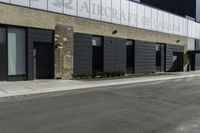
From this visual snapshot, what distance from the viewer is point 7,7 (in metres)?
20.2

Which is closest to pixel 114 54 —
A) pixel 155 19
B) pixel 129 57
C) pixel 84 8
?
pixel 129 57

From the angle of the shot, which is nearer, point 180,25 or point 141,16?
point 141,16

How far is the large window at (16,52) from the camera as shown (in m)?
20.8

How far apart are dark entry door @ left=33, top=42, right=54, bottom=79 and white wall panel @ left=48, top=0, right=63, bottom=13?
2545 millimetres

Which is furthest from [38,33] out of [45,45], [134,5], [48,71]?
[134,5]

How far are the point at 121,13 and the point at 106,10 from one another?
2445 mm

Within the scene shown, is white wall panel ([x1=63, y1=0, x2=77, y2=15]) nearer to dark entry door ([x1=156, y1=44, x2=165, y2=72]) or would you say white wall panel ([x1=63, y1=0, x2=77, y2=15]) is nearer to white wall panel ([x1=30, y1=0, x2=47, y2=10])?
white wall panel ([x1=30, y1=0, x2=47, y2=10])

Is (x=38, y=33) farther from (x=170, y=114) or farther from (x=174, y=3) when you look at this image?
(x=174, y=3)

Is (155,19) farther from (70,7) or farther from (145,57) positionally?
(70,7)

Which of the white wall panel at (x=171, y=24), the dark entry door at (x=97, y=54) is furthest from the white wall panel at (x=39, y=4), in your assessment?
the white wall panel at (x=171, y=24)

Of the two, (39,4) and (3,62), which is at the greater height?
(39,4)

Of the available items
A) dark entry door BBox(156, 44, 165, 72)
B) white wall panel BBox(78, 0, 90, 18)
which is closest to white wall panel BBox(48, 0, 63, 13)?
white wall panel BBox(78, 0, 90, 18)

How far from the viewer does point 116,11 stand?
30375mm

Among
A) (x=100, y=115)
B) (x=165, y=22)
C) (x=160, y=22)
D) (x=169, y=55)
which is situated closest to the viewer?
(x=100, y=115)
